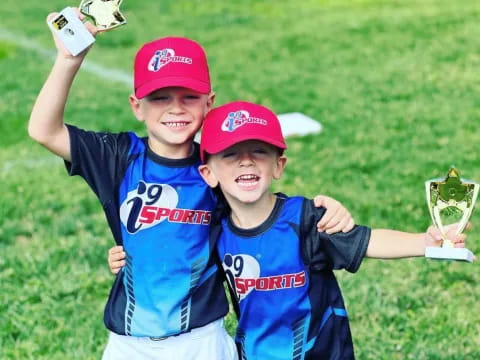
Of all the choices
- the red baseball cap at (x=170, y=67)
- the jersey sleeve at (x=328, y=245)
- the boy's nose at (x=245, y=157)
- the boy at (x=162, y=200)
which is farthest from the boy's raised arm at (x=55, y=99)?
the jersey sleeve at (x=328, y=245)

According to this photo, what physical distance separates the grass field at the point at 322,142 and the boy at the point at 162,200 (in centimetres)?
127

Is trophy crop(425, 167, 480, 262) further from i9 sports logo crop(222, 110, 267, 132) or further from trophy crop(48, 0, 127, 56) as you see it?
trophy crop(48, 0, 127, 56)

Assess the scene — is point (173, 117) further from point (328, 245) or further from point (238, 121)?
point (328, 245)

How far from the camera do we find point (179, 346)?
10.8ft

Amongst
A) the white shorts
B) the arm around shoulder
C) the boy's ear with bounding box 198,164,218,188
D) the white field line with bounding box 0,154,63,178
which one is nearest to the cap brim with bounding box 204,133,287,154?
the boy's ear with bounding box 198,164,218,188

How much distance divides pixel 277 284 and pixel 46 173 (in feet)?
14.6

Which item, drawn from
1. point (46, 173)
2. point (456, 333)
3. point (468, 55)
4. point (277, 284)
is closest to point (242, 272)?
point (277, 284)

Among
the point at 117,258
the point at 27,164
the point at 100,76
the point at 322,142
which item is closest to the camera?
the point at 117,258

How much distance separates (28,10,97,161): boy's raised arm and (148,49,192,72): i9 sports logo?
247 mm

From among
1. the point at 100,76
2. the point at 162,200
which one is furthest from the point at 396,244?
the point at 100,76

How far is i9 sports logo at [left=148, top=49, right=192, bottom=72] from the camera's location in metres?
3.17

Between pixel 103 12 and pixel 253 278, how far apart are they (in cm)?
104

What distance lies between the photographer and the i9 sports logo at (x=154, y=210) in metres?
3.21

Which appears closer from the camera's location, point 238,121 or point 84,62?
point 238,121
